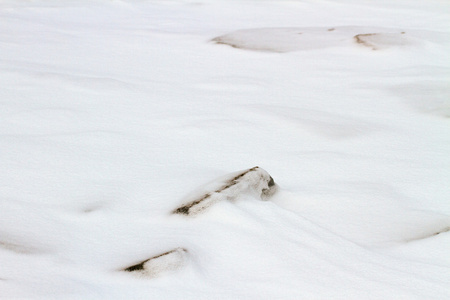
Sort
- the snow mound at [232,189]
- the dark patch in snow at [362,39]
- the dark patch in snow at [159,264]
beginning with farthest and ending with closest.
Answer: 1. the dark patch in snow at [362,39]
2. the snow mound at [232,189]
3. the dark patch in snow at [159,264]

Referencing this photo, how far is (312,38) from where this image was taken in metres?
3.15

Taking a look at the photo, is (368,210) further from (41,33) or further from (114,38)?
(41,33)

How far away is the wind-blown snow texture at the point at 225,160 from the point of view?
1.04 metres

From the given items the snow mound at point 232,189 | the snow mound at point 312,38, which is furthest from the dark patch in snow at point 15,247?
the snow mound at point 312,38

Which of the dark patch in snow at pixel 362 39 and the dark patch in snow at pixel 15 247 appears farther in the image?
the dark patch in snow at pixel 362 39

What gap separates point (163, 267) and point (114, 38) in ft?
7.66

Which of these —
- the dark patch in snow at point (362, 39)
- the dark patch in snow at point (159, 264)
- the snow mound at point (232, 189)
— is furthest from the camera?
the dark patch in snow at point (362, 39)

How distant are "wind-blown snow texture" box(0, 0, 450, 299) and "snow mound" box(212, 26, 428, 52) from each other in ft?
0.05

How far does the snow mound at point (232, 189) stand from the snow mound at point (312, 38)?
1.71 metres

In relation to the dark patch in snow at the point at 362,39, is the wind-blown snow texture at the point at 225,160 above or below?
below

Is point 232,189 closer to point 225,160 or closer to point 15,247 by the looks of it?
point 225,160

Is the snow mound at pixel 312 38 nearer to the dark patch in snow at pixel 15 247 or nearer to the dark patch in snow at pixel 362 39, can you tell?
the dark patch in snow at pixel 362 39

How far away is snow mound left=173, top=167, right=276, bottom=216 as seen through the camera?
4.00 feet

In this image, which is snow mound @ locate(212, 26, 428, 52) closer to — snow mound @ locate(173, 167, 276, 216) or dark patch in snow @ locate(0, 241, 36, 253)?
snow mound @ locate(173, 167, 276, 216)
